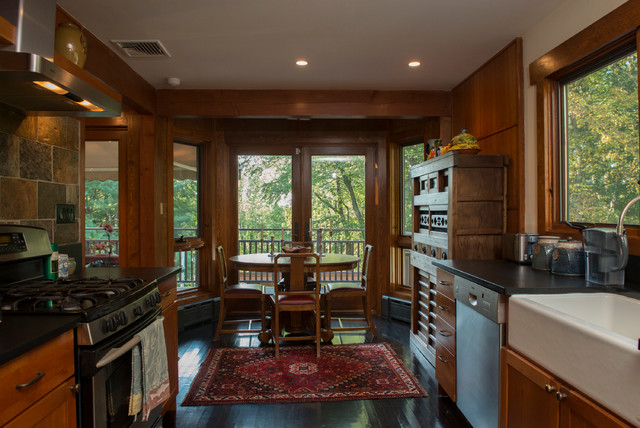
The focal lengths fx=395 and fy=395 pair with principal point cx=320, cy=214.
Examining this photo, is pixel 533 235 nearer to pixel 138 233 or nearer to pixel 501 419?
pixel 501 419

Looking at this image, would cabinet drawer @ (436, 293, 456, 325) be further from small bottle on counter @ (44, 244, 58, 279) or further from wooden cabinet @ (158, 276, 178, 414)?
small bottle on counter @ (44, 244, 58, 279)

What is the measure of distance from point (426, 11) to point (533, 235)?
4.98 ft

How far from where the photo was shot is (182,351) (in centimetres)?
361

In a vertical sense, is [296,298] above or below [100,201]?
below

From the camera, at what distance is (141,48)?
115 inches

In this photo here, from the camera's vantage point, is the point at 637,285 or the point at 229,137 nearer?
the point at 637,285

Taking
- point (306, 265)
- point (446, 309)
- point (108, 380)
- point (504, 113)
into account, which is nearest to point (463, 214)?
point (446, 309)

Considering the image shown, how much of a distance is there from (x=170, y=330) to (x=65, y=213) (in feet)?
3.13

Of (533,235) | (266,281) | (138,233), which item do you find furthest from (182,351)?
(533,235)

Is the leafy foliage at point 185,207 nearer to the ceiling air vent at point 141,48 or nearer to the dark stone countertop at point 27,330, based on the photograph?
the ceiling air vent at point 141,48

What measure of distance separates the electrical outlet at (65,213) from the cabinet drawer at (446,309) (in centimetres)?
240

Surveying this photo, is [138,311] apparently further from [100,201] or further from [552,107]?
[100,201]

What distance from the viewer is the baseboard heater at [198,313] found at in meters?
4.29

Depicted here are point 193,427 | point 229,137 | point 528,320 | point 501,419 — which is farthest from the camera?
point 229,137
